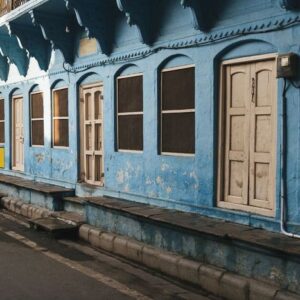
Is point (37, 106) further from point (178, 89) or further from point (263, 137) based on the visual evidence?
point (263, 137)

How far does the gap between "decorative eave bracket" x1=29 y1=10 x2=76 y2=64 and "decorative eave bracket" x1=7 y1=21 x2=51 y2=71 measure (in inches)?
41.6

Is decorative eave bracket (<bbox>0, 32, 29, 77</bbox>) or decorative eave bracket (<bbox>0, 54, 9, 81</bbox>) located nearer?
decorative eave bracket (<bbox>0, 32, 29, 77</bbox>)

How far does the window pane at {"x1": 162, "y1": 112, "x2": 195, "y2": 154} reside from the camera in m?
7.48

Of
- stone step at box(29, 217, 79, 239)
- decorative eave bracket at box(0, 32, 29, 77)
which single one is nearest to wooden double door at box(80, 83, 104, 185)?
stone step at box(29, 217, 79, 239)

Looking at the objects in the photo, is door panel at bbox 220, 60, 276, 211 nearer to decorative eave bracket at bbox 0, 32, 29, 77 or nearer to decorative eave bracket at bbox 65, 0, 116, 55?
decorative eave bracket at bbox 65, 0, 116, 55

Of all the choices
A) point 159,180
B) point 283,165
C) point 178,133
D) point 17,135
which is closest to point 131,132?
point 159,180

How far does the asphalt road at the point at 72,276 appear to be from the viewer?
5.81 metres

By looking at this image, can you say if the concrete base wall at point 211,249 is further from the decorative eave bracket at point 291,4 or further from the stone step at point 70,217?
the decorative eave bracket at point 291,4

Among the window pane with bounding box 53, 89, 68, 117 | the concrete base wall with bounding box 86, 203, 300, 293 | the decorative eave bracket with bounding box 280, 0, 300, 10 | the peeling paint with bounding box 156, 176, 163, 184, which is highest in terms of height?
the decorative eave bracket with bounding box 280, 0, 300, 10

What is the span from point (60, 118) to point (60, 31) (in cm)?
189

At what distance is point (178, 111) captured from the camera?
771 centimetres

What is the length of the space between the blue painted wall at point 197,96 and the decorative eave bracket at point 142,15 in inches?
6.7

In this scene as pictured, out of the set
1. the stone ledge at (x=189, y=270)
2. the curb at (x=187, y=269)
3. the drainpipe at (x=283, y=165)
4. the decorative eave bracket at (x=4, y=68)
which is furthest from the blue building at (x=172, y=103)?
the decorative eave bracket at (x=4, y=68)

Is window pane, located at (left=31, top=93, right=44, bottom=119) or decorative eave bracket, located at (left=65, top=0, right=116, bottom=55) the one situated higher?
decorative eave bracket, located at (left=65, top=0, right=116, bottom=55)
